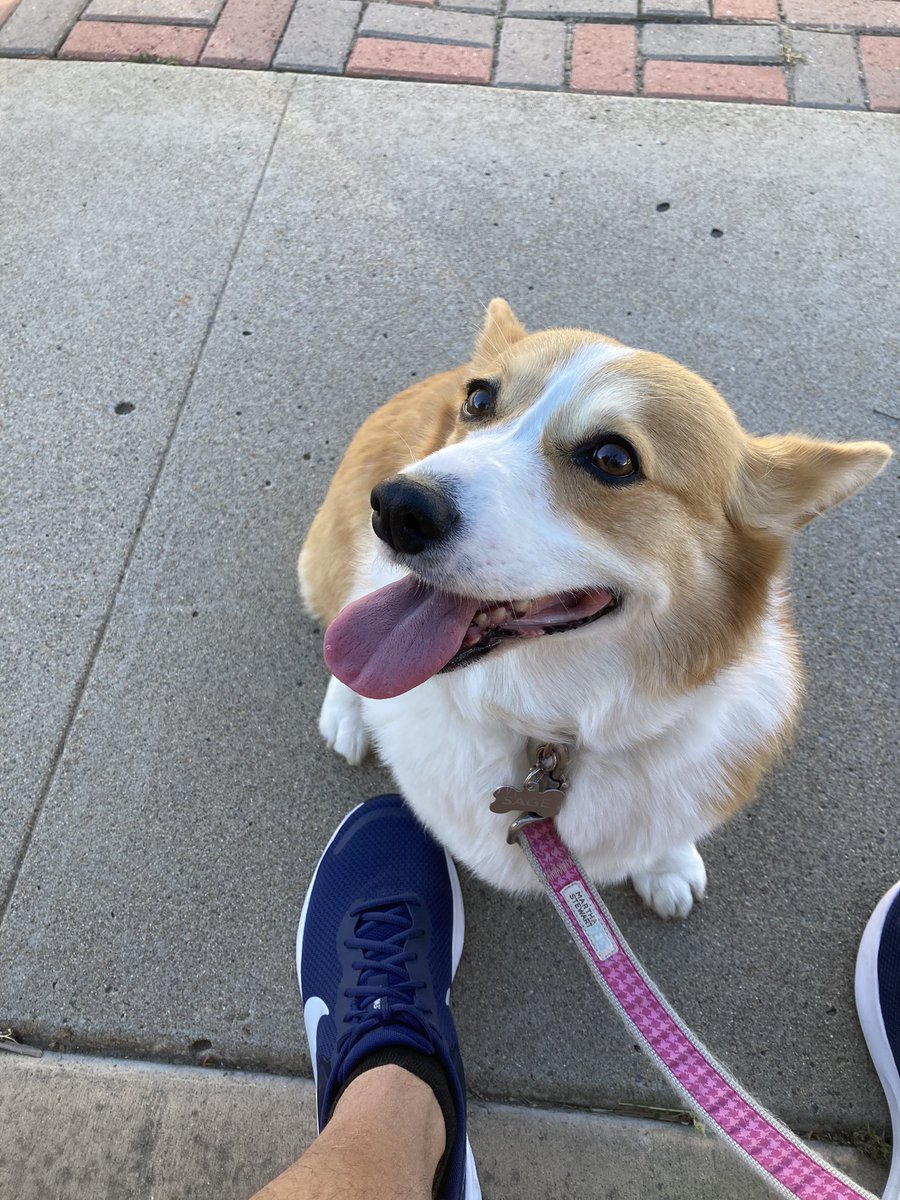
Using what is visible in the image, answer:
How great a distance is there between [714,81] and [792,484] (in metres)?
3.23

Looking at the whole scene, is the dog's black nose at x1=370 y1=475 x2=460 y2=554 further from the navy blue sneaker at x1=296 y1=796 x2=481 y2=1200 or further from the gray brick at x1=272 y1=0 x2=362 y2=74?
the gray brick at x1=272 y1=0 x2=362 y2=74

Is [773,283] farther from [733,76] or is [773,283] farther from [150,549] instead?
[150,549]

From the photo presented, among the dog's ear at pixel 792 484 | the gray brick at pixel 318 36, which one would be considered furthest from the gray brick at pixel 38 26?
the dog's ear at pixel 792 484

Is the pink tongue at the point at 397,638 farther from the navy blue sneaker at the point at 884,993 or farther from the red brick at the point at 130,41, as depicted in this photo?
the red brick at the point at 130,41

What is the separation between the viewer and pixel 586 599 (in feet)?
4.88

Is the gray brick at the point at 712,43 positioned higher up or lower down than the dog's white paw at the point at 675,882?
higher up

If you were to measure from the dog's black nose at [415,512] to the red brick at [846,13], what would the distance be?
4.19 meters

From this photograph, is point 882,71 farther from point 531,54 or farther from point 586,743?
point 586,743

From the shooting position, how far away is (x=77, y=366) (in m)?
3.09

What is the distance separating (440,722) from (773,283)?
2.58 meters

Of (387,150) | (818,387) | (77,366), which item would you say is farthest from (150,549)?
(818,387)

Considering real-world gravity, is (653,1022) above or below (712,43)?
below

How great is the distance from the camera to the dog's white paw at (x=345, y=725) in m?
2.31

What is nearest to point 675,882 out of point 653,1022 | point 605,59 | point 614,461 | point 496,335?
point 653,1022
